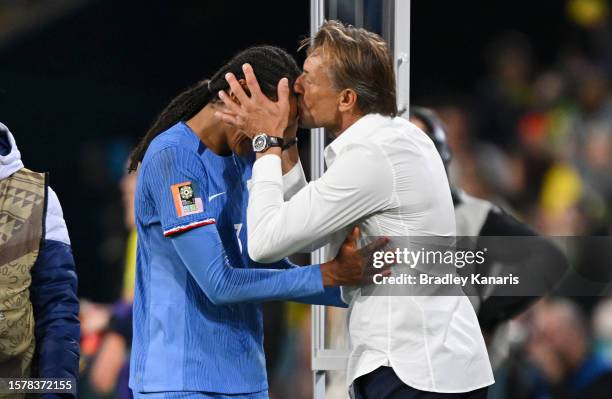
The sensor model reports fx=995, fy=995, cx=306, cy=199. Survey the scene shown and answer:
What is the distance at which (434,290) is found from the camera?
68.1 inches

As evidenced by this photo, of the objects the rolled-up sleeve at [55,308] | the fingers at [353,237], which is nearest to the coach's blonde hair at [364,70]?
the fingers at [353,237]

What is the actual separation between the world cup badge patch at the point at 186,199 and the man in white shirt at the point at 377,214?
0.33 feet

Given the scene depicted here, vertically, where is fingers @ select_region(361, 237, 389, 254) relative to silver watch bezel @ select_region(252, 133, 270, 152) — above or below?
below

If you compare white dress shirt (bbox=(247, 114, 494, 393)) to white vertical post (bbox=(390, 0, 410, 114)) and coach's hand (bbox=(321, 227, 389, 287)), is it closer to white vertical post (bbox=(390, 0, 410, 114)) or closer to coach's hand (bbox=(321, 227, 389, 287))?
coach's hand (bbox=(321, 227, 389, 287))

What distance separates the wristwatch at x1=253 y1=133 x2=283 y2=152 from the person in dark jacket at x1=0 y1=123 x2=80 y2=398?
0.43m

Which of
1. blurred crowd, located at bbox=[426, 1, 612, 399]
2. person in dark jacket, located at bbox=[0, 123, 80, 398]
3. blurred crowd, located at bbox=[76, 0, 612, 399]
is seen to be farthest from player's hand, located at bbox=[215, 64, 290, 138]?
blurred crowd, located at bbox=[426, 1, 612, 399]

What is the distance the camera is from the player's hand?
1.85 meters

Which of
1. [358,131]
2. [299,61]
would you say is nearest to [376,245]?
[358,131]

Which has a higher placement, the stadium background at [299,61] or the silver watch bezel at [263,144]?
the silver watch bezel at [263,144]

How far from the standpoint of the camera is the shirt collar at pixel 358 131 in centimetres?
176


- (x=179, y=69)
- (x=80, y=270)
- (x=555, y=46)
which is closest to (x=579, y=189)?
(x=555, y=46)

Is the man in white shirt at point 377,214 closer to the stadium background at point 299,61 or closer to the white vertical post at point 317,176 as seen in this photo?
the white vertical post at point 317,176

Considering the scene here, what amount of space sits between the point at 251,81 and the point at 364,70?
0.22 m

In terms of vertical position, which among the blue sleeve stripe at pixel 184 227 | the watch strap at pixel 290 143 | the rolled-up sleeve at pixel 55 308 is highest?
the watch strap at pixel 290 143
